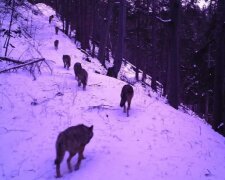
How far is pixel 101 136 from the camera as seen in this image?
10.1m

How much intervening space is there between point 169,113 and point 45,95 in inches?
190

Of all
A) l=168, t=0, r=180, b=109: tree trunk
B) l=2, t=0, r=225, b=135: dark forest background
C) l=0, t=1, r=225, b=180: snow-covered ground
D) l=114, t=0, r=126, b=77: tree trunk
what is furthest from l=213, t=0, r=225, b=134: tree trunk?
l=114, t=0, r=126, b=77: tree trunk

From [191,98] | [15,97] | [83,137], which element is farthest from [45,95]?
[191,98]

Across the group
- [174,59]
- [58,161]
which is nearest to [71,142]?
[58,161]

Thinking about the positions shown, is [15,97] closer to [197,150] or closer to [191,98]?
[197,150]

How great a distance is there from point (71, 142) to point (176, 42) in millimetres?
10805

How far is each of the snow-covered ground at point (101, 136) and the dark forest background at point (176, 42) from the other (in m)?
3.25

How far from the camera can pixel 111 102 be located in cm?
1320

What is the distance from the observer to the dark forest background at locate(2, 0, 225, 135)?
45.5ft

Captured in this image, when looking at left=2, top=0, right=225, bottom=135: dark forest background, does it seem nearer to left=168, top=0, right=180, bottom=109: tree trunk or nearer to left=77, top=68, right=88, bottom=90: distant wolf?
left=168, top=0, right=180, bottom=109: tree trunk

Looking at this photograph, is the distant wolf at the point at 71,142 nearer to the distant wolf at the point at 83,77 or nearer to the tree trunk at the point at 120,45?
the distant wolf at the point at 83,77

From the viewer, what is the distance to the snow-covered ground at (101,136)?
8391 millimetres

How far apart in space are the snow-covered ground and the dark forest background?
128 inches

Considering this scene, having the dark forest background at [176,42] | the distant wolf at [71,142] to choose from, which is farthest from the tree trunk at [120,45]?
the distant wolf at [71,142]
